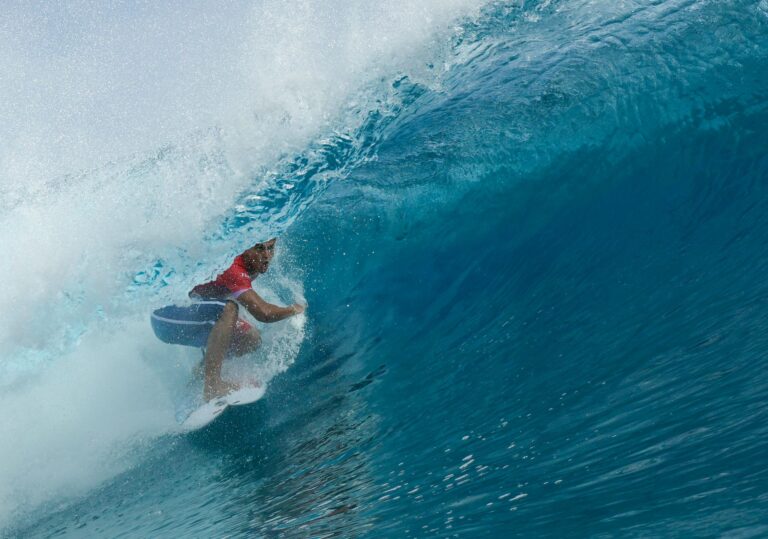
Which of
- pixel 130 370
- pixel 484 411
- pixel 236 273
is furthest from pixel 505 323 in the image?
pixel 130 370

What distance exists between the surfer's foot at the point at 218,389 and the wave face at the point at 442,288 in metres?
0.22

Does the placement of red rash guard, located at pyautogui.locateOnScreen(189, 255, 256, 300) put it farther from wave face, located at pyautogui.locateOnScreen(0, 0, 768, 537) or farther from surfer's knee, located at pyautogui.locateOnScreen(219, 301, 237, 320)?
wave face, located at pyautogui.locateOnScreen(0, 0, 768, 537)

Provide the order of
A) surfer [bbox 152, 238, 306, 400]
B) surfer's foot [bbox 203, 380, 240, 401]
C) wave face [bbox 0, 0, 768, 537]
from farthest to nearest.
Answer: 1. surfer [bbox 152, 238, 306, 400]
2. surfer's foot [bbox 203, 380, 240, 401]
3. wave face [bbox 0, 0, 768, 537]

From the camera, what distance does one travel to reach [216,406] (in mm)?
5043

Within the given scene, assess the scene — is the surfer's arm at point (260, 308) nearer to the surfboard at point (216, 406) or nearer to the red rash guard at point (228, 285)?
the red rash guard at point (228, 285)

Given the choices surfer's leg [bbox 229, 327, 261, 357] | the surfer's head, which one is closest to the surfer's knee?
surfer's leg [bbox 229, 327, 261, 357]

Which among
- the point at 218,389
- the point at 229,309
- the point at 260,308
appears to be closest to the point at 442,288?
the point at 260,308

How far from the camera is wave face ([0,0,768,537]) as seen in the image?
2719 millimetres

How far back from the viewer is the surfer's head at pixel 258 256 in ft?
18.0

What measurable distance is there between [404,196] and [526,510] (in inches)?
147

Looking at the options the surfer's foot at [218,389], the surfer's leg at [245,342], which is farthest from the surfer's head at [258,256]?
the surfer's foot at [218,389]

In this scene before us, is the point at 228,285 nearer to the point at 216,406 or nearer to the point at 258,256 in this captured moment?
the point at 258,256

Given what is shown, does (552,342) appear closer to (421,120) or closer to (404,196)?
(404,196)

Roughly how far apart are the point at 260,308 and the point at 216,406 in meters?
0.73
